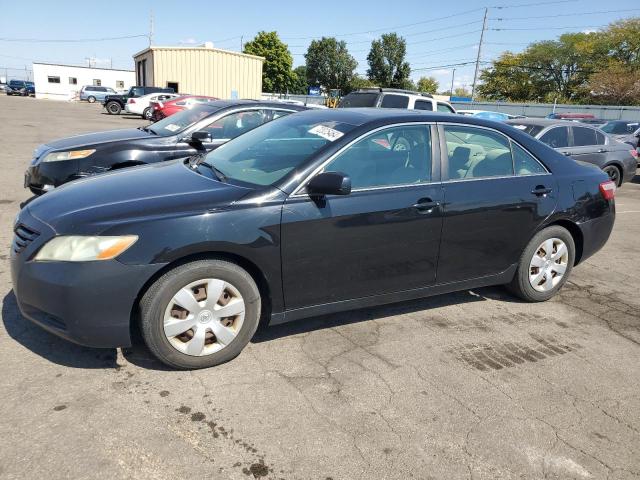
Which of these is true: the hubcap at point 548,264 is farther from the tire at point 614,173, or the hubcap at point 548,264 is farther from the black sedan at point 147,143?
the tire at point 614,173

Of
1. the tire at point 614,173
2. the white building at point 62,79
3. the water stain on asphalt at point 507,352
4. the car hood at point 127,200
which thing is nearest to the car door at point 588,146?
the tire at point 614,173

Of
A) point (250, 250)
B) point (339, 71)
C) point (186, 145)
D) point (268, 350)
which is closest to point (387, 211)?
point (250, 250)

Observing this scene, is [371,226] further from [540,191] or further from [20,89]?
[20,89]

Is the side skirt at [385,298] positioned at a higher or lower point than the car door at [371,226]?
lower

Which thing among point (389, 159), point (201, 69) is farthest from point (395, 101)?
point (201, 69)

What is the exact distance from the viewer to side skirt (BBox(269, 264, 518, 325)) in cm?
332

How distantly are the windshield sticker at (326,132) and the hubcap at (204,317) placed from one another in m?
1.28

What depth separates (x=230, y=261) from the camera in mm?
3061

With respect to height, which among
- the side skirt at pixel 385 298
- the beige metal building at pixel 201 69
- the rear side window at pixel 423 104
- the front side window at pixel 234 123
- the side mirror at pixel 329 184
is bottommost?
the side skirt at pixel 385 298

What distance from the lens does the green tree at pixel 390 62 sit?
73.1 m

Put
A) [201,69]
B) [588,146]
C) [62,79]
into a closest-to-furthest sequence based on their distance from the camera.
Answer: [588,146], [201,69], [62,79]

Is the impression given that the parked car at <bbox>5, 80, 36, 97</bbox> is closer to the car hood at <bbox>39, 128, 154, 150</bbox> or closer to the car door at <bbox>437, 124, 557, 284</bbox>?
the car hood at <bbox>39, 128, 154, 150</bbox>

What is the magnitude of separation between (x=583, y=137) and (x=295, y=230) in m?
9.27

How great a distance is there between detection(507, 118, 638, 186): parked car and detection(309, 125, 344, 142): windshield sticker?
672 centimetres
